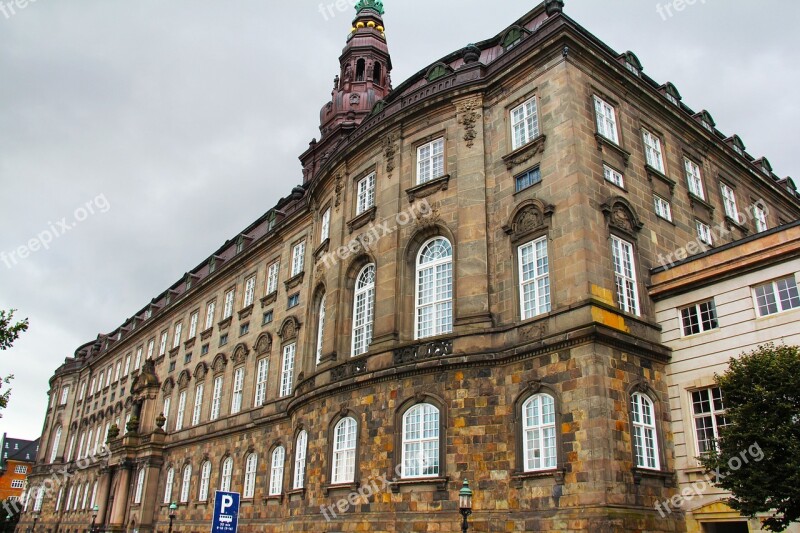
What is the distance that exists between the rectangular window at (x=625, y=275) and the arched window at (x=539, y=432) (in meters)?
4.02

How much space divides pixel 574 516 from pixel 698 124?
18.4 meters

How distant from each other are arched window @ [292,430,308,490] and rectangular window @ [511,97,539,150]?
49.2 ft

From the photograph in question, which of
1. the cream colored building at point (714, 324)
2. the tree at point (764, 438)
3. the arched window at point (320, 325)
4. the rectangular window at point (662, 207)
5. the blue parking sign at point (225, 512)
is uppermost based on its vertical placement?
the rectangular window at point (662, 207)

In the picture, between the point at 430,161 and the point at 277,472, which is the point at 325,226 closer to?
the point at 430,161

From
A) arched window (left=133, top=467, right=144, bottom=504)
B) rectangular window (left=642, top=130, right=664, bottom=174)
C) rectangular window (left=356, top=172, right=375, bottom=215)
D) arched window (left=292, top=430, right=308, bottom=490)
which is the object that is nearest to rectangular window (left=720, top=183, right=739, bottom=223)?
rectangular window (left=642, top=130, right=664, bottom=174)

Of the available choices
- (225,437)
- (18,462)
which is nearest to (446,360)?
(225,437)

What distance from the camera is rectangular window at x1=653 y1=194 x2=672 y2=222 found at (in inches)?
983

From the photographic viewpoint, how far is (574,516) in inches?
714

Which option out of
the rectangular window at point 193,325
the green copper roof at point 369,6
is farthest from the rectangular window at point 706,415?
the green copper roof at point 369,6

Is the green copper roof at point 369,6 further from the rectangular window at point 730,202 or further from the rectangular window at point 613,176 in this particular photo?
the rectangular window at point 613,176

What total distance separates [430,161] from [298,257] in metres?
14.0

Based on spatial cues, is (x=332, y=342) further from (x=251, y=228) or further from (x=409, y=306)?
(x=251, y=228)

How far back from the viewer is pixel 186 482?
4338 centimetres

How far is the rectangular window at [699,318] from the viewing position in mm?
21234
